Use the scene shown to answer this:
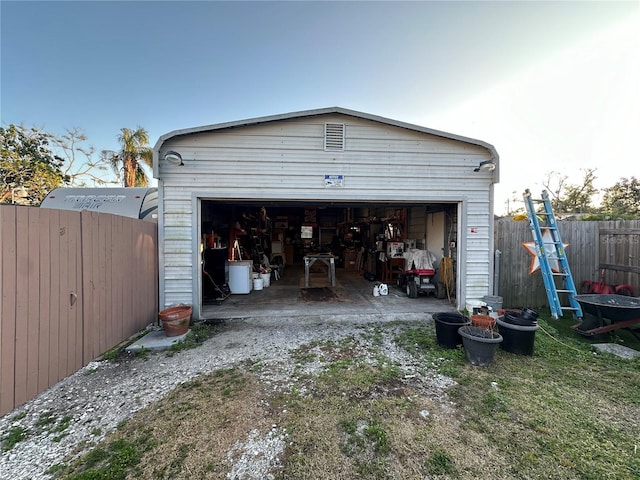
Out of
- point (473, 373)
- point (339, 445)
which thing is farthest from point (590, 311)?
point (339, 445)

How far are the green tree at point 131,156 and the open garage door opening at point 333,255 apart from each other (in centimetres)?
781

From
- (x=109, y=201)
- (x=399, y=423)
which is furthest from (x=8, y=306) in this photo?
(x=109, y=201)

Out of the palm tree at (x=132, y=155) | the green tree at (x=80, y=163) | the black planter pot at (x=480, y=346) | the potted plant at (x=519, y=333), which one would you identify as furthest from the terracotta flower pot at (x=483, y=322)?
the green tree at (x=80, y=163)

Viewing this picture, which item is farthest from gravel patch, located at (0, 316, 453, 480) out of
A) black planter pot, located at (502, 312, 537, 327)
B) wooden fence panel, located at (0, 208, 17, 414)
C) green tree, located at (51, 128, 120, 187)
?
green tree, located at (51, 128, 120, 187)

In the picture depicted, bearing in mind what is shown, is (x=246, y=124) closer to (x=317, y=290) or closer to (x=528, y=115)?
(x=317, y=290)

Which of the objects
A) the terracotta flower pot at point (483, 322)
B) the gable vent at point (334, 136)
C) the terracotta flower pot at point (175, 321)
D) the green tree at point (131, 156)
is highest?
the green tree at point (131, 156)

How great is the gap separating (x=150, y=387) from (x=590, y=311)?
605 centimetres

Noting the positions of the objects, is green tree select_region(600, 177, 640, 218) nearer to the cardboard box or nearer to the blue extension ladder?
the cardboard box

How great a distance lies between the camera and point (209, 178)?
4.77 meters

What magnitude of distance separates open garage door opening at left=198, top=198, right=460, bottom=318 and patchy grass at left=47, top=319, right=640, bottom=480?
2.84 meters

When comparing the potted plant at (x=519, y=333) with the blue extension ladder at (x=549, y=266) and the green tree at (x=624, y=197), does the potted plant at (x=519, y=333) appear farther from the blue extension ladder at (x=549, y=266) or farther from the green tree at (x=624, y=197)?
the green tree at (x=624, y=197)

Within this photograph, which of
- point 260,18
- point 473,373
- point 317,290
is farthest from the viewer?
point 317,290

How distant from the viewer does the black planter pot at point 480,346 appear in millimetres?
3074

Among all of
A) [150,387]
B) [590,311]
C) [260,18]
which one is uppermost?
[260,18]
